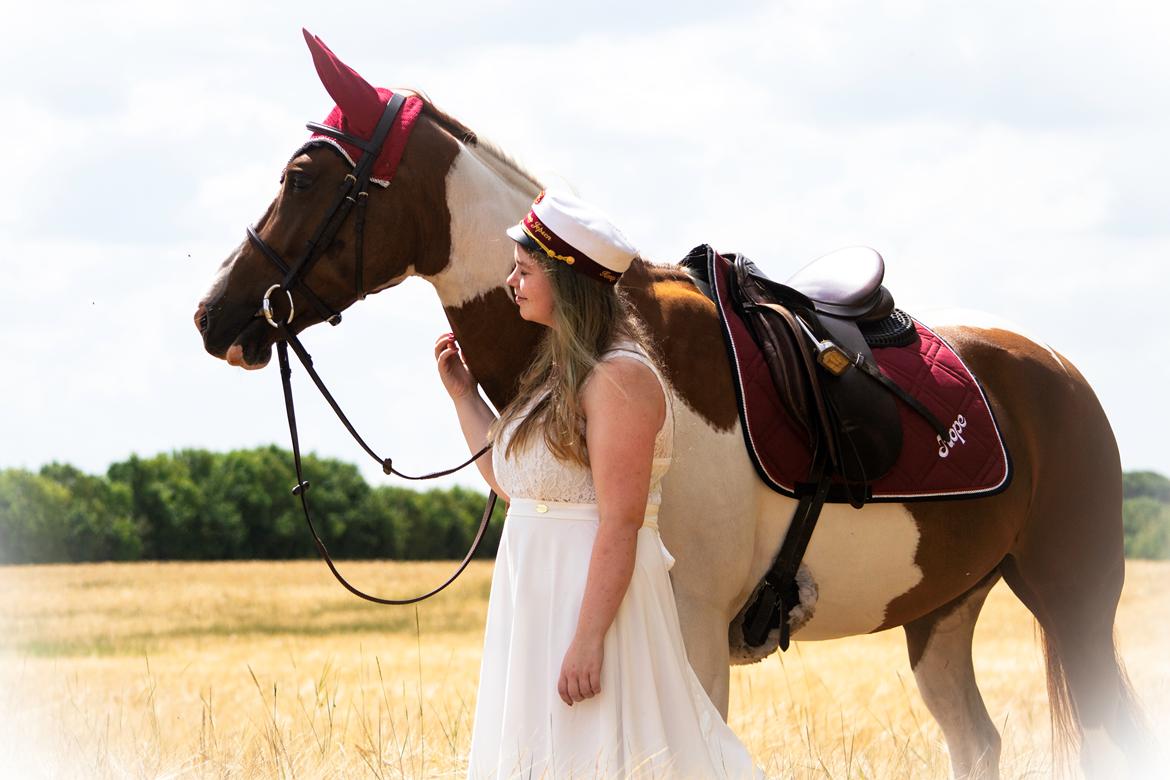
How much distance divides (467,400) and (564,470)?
764 millimetres

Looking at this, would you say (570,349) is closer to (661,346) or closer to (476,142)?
(661,346)

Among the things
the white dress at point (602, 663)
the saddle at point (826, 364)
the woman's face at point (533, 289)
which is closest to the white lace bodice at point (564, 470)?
the white dress at point (602, 663)

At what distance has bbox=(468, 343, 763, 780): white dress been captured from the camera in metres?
2.91

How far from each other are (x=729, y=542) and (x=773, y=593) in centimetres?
33

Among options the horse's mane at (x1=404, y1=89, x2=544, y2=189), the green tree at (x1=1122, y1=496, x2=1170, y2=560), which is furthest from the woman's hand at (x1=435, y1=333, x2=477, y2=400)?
the green tree at (x1=1122, y1=496, x2=1170, y2=560)

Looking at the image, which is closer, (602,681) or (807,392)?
(602,681)

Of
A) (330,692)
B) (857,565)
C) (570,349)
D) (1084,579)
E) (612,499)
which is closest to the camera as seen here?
(612,499)

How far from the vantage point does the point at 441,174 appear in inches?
139

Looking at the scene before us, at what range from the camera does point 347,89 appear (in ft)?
11.4

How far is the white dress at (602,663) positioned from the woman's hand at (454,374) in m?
0.65

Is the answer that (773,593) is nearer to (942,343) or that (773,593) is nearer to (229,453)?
(942,343)

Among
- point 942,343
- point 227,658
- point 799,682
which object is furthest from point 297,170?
point 227,658

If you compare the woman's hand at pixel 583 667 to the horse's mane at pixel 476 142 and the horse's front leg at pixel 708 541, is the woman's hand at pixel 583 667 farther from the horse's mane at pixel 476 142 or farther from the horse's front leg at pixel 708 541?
the horse's mane at pixel 476 142

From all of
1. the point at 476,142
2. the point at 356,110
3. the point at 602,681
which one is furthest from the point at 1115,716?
the point at 356,110
